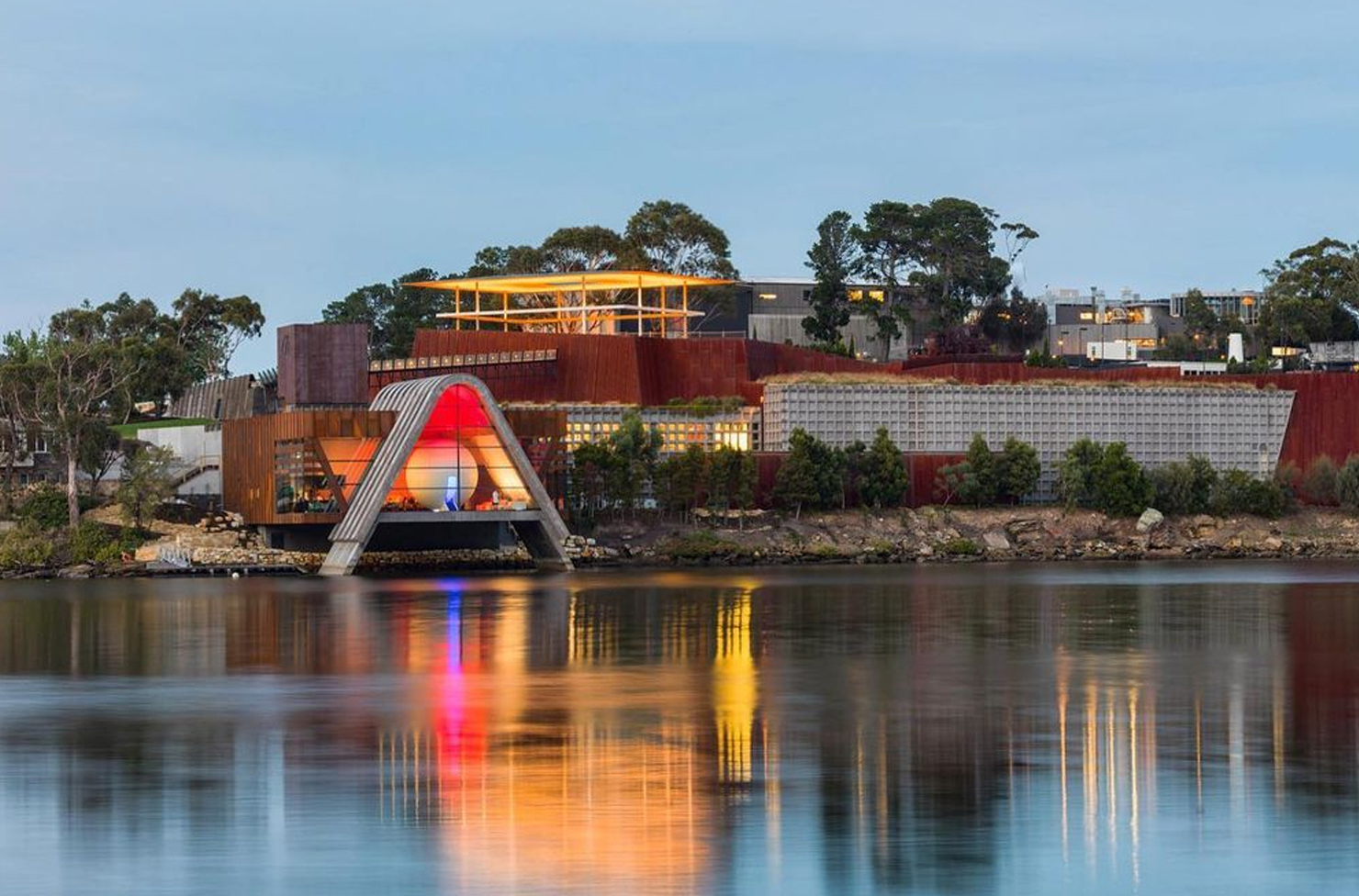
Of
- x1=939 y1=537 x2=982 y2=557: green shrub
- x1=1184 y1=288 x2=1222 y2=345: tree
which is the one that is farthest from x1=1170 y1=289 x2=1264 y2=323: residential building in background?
x1=939 y1=537 x2=982 y2=557: green shrub

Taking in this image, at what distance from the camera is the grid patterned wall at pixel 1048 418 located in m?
91.8

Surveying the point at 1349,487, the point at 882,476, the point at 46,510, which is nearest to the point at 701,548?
the point at 882,476

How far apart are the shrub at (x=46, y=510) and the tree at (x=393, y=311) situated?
51.0 metres

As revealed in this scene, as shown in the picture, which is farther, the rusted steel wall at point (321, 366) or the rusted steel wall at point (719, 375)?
the rusted steel wall at point (719, 375)

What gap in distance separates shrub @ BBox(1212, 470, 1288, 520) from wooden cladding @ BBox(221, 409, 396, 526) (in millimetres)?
36563

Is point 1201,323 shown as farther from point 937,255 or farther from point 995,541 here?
point 995,541

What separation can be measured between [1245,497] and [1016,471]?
1066cm

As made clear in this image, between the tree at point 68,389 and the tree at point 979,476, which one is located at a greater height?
the tree at point 68,389

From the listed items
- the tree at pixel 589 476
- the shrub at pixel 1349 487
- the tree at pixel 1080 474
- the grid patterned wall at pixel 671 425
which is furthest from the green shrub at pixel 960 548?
the shrub at pixel 1349 487

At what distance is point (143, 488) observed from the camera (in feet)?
280

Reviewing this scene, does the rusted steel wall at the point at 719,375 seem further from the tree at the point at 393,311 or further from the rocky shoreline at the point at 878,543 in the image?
the tree at the point at 393,311

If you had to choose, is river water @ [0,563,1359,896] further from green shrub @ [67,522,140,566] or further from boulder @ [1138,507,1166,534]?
boulder @ [1138,507,1166,534]

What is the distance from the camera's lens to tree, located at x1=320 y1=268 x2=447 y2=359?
14538cm

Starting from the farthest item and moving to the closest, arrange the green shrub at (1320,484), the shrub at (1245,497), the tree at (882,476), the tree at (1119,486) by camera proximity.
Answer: the green shrub at (1320,484) → the shrub at (1245,497) → the tree at (1119,486) → the tree at (882,476)
